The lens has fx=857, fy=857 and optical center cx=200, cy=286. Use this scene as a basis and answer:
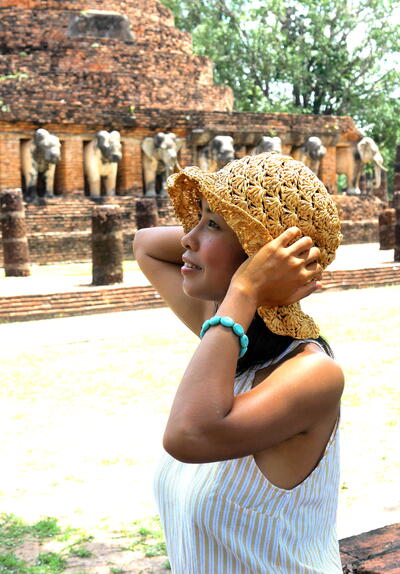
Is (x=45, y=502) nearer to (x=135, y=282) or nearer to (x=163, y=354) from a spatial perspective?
(x=163, y=354)

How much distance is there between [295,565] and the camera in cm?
157

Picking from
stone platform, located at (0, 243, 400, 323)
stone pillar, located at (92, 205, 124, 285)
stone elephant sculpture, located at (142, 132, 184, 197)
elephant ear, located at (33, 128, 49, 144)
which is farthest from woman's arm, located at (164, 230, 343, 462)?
stone elephant sculpture, located at (142, 132, 184, 197)

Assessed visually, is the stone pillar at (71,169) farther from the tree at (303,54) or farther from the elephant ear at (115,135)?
the tree at (303,54)

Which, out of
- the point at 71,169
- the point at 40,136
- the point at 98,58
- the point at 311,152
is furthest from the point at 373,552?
the point at 98,58

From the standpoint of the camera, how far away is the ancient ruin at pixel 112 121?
18.8 metres

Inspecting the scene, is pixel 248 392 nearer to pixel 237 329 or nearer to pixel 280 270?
pixel 237 329

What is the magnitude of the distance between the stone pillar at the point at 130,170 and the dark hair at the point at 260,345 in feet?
62.5

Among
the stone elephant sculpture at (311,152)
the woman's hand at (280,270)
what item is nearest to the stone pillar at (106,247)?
the stone elephant sculpture at (311,152)

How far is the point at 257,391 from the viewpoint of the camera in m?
1.49

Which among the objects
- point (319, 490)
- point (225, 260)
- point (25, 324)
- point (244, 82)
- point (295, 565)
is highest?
→ point (244, 82)

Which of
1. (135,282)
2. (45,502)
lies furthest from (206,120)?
(45,502)

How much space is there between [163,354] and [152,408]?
2223 millimetres

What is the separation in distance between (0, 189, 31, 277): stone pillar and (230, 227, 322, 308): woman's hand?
13019 millimetres

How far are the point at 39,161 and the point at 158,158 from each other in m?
2.94
